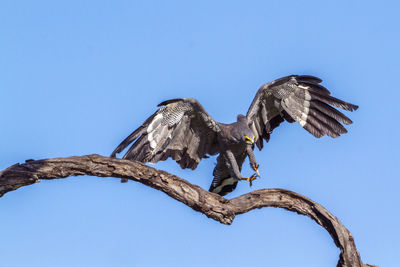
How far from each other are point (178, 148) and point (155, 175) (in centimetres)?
197

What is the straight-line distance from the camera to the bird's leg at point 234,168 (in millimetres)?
7321

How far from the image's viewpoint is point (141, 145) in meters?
7.07

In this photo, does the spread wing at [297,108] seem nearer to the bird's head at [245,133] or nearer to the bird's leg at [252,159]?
the bird's head at [245,133]

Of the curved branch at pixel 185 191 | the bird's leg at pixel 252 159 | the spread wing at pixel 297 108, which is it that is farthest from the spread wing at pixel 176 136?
the curved branch at pixel 185 191

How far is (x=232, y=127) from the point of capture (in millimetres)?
7688

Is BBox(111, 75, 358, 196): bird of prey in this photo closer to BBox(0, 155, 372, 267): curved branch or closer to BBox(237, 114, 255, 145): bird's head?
BBox(237, 114, 255, 145): bird's head

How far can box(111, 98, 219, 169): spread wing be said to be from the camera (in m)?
7.07

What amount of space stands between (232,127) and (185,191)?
7.25 ft

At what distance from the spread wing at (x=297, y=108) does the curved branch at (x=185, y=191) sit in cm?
217

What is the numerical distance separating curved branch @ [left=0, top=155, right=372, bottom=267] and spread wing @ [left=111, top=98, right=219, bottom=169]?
137cm

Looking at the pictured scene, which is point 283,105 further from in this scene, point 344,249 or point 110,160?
point 110,160

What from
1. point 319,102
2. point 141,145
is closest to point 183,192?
point 141,145

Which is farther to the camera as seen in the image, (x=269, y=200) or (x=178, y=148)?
(x=178, y=148)

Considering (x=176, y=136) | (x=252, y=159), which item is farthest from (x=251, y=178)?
(x=176, y=136)
